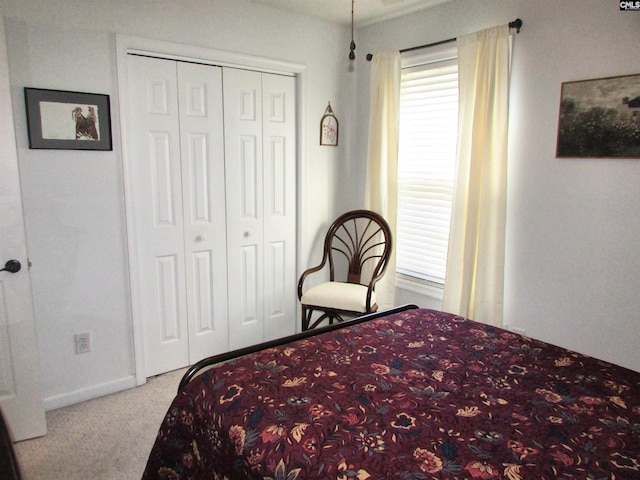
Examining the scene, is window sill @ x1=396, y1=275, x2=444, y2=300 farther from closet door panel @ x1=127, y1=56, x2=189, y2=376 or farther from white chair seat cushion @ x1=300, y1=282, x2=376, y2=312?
closet door panel @ x1=127, y1=56, x2=189, y2=376

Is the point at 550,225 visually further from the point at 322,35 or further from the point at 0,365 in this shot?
the point at 0,365

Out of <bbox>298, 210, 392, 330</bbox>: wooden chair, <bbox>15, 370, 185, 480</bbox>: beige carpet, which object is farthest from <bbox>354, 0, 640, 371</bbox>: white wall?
<bbox>15, 370, 185, 480</bbox>: beige carpet

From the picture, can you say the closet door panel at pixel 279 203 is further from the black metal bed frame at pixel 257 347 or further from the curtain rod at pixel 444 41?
the black metal bed frame at pixel 257 347

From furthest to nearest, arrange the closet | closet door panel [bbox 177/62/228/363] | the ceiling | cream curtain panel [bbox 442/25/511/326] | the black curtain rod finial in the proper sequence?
the ceiling, closet door panel [bbox 177/62/228/363], the closet, cream curtain panel [bbox 442/25/511/326], the black curtain rod finial

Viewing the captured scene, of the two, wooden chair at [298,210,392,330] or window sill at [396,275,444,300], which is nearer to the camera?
wooden chair at [298,210,392,330]

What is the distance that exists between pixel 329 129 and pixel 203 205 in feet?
4.15

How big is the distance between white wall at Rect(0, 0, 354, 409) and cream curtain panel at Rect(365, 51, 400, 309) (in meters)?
0.98

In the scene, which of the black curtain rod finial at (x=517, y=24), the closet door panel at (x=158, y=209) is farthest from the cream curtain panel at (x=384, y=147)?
the closet door panel at (x=158, y=209)

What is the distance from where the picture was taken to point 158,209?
2889 millimetres

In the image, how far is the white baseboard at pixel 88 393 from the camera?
2600mm

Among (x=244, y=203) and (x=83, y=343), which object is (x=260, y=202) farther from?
(x=83, y=343)

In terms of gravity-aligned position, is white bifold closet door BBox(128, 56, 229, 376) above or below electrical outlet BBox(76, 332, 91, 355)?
above

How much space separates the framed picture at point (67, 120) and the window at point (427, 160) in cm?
211

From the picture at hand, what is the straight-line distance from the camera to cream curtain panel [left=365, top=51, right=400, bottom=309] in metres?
3.40
